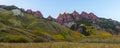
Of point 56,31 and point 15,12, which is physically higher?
point 15,12

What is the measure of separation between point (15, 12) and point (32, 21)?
1810cm

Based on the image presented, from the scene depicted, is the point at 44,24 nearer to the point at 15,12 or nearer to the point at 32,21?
the point at 32,21

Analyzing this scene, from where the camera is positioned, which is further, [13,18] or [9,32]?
[13,18]

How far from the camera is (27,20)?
18962cm

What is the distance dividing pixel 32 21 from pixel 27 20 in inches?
164

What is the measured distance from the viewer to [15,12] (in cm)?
19912

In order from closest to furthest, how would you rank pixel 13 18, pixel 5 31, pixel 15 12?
pixel 5 31 → pixel 13 18 → pixel 15 12

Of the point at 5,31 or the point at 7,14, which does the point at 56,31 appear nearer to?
the point at 7,14

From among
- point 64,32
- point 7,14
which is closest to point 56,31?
point 64,32

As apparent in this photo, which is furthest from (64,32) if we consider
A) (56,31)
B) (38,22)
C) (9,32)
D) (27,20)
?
(9,32)

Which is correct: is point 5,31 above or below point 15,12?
below

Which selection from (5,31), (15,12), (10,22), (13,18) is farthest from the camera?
(15,12)

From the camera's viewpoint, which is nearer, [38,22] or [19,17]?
[38,22]

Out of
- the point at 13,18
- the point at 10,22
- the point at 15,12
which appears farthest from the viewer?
the point at 15,12
